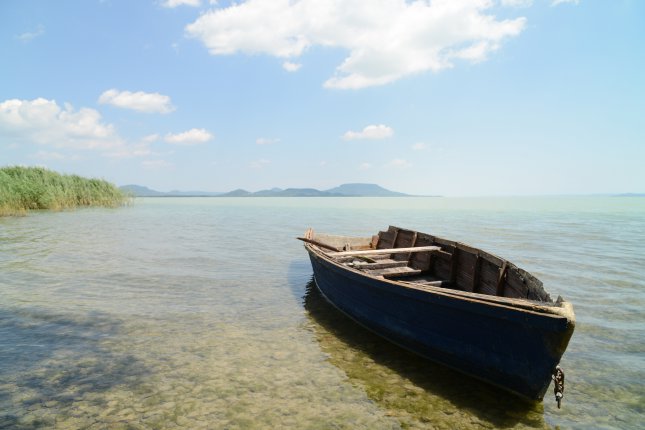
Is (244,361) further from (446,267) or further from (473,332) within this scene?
(446,267)

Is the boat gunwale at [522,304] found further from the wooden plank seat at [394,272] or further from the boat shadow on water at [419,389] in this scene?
the wooden plank seat at [394,272]

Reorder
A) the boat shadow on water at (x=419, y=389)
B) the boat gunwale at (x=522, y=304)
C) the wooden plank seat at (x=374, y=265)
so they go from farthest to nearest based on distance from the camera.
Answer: the wooden plank seat at (x=374, y=265) < the boat shadow on water at (x=419, y=389) < the boat gunwale at (x=522, y=304)

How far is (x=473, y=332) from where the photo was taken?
4.73 m

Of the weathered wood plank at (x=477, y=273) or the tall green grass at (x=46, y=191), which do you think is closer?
the weathered wood plank at (x=477, y=273)

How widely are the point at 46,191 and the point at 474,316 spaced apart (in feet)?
120

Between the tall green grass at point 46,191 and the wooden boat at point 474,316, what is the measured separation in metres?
29.8

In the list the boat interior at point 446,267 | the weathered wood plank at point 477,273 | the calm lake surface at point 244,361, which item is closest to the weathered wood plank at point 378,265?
the boat interior at point 446,267

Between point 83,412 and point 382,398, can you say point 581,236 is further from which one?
point 83,412

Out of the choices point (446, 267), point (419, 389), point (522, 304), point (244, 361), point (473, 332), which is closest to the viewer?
point (522, 304)

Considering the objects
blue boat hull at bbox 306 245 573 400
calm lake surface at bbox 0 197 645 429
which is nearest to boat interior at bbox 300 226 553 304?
blue boat hull at bbox 306 245 573 400

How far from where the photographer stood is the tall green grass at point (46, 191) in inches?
1056

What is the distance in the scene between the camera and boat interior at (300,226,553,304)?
602 centimetres

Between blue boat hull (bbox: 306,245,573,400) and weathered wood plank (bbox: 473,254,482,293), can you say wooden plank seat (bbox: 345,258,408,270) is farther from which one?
weathered wood plank (bbox: 473,254,482,293)

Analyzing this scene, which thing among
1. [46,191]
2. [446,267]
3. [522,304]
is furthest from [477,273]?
[46,191]
